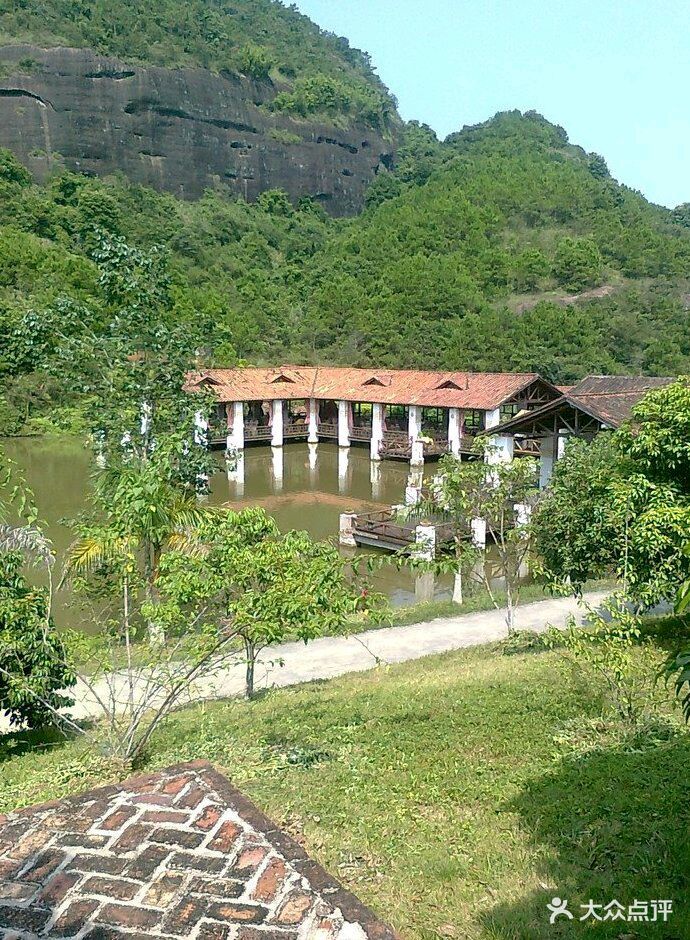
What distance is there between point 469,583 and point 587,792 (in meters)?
10.7

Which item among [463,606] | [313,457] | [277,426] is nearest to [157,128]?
[277,426]

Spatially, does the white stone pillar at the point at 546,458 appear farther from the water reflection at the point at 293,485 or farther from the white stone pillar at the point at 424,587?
the white stone pillar at the point at 424,587

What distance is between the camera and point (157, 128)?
65438 mm

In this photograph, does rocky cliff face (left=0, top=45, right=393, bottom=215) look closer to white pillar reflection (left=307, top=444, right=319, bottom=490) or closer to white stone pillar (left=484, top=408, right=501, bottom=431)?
white pillar reflection (left=307, top=444, right=319, bottom=490)

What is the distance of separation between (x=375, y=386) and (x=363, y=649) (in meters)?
21.9

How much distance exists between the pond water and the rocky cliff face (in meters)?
41.3

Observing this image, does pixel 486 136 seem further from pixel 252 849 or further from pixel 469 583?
pixel 252 849

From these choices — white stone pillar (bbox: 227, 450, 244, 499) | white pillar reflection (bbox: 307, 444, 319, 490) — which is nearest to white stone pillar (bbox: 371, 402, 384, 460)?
white pillar reflection (bbox: 307, 444, 319, 490)

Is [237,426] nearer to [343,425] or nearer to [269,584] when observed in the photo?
[343,425]

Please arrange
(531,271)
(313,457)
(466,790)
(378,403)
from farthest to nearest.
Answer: (531,271) < (313,457) < (378,403) < (466,790)

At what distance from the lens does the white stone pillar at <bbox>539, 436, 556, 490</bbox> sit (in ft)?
63.6

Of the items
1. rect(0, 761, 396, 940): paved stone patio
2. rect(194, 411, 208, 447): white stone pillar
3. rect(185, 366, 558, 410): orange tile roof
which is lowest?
Result: rect(0, 761, 396, 940): paved stone patio

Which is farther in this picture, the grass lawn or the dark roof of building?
the dark roof of building

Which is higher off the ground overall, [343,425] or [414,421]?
[414,421]
